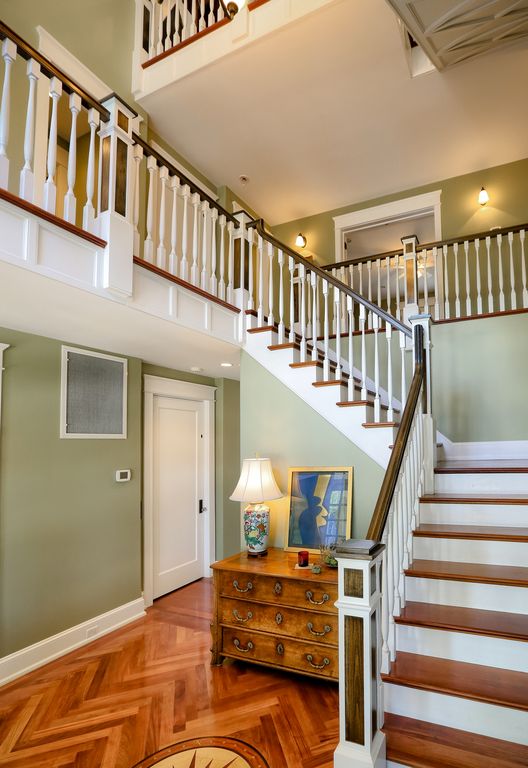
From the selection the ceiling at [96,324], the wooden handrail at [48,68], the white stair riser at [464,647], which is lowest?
the white stair riser at [464,647]

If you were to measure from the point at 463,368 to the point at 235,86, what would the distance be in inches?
138

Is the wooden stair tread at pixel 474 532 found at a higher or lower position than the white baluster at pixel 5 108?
lower

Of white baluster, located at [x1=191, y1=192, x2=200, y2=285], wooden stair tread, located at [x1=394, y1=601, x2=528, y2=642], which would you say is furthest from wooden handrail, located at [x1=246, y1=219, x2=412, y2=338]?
wooden stair tread, located at [x1=394, y1=601, x2=528, y2=642]

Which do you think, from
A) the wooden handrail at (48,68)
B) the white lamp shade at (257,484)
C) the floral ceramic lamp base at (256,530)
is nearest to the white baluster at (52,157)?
the wooden handrail at (48,68)

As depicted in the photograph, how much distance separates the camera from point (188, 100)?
4.36 m

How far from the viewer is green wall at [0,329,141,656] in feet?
10.4

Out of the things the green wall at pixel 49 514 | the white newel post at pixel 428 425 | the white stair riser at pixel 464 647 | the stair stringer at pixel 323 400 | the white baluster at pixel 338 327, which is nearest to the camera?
the white stair riser at pixel 464 647

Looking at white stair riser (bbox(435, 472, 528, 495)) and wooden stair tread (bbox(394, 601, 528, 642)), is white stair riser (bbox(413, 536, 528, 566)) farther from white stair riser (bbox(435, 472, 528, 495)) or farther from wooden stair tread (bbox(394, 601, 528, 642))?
white stair riser (bbox(435, 472, 528, 495))

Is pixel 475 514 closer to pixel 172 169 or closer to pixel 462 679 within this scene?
pixel 462 679

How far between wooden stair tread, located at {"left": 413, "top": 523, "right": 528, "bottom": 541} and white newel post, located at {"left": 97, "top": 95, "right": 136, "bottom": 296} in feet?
7.44

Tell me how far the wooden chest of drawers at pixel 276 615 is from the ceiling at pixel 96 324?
1769mm

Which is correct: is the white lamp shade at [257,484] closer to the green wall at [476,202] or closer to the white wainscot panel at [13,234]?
the white wainscot panel at [13,234]

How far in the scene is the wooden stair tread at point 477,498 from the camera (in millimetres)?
2623

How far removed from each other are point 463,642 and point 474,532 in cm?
62
